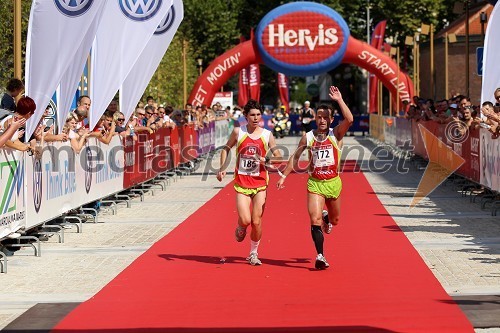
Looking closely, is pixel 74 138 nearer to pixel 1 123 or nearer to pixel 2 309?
pixel 1 123

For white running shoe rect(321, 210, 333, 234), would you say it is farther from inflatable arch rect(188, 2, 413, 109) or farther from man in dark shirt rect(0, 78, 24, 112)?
inflatable arch rect(188, 2, 413, 109)

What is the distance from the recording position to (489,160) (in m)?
20.4

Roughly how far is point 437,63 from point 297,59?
39308 mm

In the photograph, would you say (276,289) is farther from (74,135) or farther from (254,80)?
(254,80)

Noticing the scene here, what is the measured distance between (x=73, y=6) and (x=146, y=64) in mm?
7841

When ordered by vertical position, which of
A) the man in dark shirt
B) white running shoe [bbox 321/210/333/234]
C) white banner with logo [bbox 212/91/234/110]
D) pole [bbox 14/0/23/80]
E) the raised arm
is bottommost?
white running shoe [bbox 321/210/333/234]

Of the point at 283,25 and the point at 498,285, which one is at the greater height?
the point at 283,25

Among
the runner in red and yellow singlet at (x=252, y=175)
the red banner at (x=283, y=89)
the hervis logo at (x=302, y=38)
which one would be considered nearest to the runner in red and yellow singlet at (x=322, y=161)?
the runner in red and yellow singlet at (x=252, y=175)

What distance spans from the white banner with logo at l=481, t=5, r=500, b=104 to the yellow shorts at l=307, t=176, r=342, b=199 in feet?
35.5

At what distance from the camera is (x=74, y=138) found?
18.0m

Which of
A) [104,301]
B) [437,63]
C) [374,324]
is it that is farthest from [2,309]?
[437,63]

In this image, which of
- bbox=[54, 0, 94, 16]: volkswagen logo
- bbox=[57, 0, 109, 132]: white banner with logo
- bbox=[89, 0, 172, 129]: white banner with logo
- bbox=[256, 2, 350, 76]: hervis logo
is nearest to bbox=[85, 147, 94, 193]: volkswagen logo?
→ bbox=[57, 0, 109, 132]: white banner with logo

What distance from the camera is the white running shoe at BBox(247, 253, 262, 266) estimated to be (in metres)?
13.4

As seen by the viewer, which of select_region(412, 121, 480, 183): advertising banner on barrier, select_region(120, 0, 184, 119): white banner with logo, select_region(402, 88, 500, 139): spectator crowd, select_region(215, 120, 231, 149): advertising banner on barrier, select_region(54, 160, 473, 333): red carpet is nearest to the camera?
select_region(54, 160, 473, 333): red carpet
